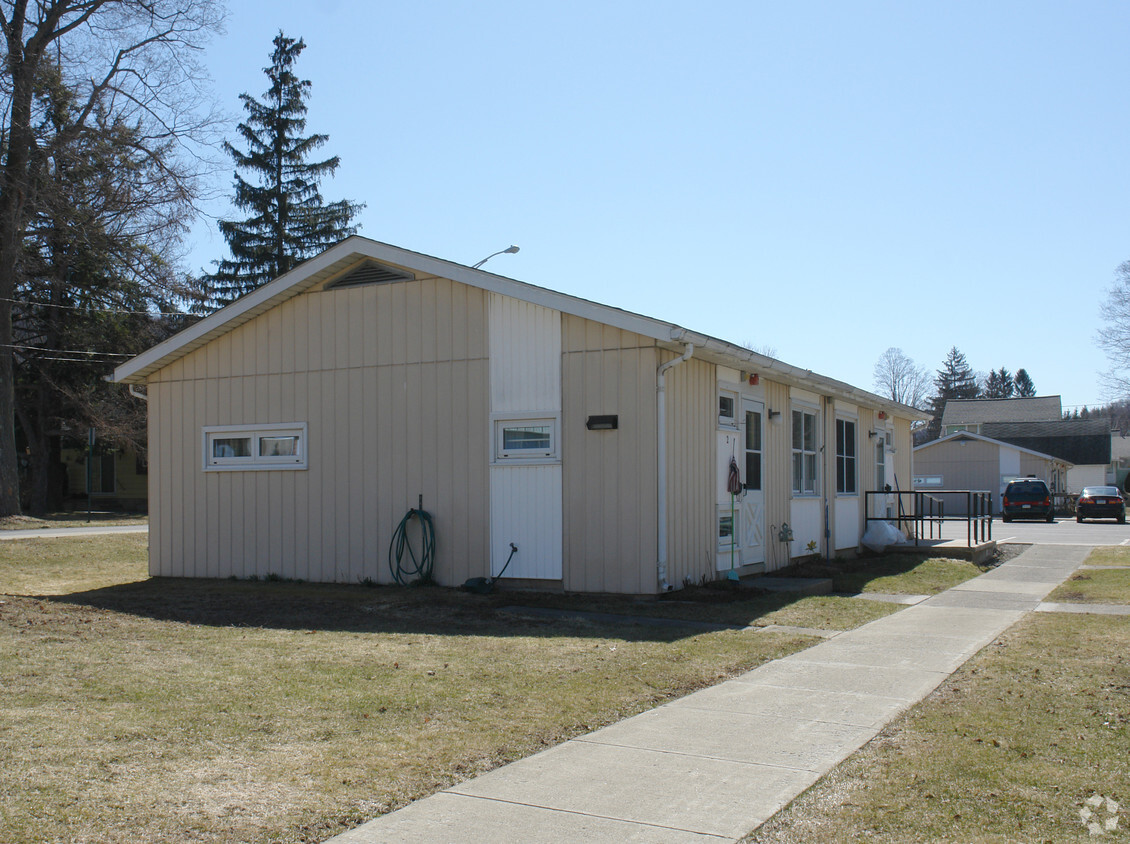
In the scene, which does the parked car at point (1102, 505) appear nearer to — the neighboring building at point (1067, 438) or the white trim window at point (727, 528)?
the neighboring building at point (1067, 438)

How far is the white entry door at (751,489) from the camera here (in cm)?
1374

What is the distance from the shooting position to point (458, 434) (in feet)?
41.4

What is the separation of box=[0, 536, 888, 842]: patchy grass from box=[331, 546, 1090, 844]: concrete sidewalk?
23 centimetres

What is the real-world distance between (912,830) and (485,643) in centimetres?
503

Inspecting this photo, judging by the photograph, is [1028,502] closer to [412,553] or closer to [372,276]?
[412,553]

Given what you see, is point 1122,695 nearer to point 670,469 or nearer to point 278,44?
point 670,469

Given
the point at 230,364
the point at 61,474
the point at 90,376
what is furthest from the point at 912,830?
the point at 61,474

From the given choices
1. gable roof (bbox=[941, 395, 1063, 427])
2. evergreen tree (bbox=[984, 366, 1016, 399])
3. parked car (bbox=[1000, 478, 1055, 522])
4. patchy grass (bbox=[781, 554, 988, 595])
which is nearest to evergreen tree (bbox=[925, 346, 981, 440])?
evergreen tree (bbox=[984, 366, 1016, 399])

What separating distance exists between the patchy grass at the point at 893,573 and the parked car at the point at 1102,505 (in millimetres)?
24483

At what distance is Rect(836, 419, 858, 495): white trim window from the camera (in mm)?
18375

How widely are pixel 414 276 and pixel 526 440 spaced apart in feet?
8.87

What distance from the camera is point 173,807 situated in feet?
13.9

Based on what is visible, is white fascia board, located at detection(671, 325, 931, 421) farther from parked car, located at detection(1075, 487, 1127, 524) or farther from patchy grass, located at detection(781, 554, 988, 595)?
parked car, located at detection(1075, 487, 1127, 524)

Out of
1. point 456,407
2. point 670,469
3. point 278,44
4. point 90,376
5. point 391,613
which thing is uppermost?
point 278,44
